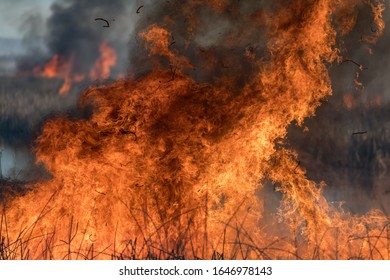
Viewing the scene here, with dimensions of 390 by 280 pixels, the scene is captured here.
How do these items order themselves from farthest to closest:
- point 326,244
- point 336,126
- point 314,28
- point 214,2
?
1. point 336,126
2. point 214,2
3. point 314,28
4. point 326,244

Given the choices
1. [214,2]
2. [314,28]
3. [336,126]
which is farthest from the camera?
[336,126]

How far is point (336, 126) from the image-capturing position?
1500 centimetres

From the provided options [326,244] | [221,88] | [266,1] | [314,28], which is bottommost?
Result: [326,244]

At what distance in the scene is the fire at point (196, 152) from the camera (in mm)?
12805

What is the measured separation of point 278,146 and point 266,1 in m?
3.33

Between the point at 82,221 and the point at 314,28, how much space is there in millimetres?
6562

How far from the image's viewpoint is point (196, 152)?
1291cm

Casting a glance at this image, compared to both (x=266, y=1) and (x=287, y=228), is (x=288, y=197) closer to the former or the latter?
(x=287, y=228)

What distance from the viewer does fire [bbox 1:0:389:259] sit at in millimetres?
12805

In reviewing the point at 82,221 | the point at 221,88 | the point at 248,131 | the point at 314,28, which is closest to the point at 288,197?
the point at 248,131

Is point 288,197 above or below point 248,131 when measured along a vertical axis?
below

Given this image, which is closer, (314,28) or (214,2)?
(314,28)

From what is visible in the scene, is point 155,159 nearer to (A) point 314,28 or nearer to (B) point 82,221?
(B) point 82,221

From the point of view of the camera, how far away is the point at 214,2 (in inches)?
542
